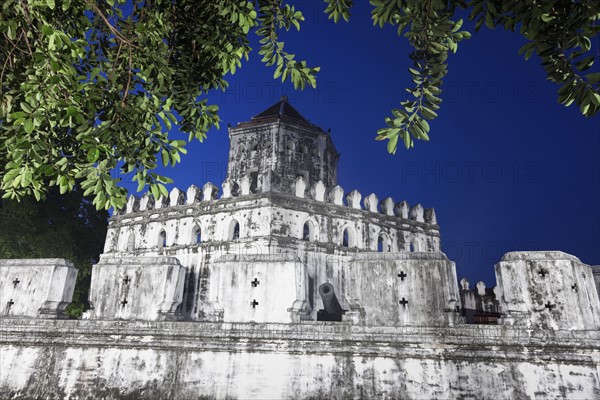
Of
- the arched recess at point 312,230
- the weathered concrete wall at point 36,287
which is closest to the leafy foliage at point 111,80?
the weathered concrete wall at point 36,287

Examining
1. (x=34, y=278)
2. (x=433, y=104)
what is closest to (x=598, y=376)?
(x=433, y=104)

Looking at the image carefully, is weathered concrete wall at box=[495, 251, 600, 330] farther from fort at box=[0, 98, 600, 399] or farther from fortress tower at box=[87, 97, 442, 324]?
fortress tower at box=[87, 97, 442, 324]

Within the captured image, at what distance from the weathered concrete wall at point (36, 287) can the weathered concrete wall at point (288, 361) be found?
0.83 ft

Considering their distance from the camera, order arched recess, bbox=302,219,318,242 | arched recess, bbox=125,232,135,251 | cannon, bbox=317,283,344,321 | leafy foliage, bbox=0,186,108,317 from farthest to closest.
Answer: arched recess, bbox=125,232,135,251 < arched recess, bbox=302,219,318,242 < leafy foliage, bbox=0,186,108,317 < cannon, bbox=317,283,344,321

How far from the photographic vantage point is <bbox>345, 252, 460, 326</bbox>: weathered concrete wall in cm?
566

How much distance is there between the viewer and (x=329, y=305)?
613 inches

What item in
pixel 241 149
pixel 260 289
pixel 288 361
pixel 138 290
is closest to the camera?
pixel 288 361

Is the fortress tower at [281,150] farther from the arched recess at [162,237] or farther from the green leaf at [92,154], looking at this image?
the green leaf at [92,154]

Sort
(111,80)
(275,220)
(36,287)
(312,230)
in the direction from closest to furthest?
1. (111,80)
2. (36,287)
3. (275,220)
4. (312,230)

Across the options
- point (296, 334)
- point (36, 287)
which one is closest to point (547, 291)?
point (296, 334)

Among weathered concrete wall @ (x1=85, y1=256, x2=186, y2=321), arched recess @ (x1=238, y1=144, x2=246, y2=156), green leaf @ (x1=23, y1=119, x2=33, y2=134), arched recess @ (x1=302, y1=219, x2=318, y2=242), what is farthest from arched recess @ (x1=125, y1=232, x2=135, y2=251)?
green leaf @ (x1=23, y1=119, x2=33, y2=134)

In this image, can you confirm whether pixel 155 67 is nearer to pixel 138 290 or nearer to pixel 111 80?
pixel 111 80

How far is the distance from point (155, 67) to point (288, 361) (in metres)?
4.18

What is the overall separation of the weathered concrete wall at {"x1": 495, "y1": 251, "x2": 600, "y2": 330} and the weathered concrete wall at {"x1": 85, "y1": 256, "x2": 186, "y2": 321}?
4.91 metres
